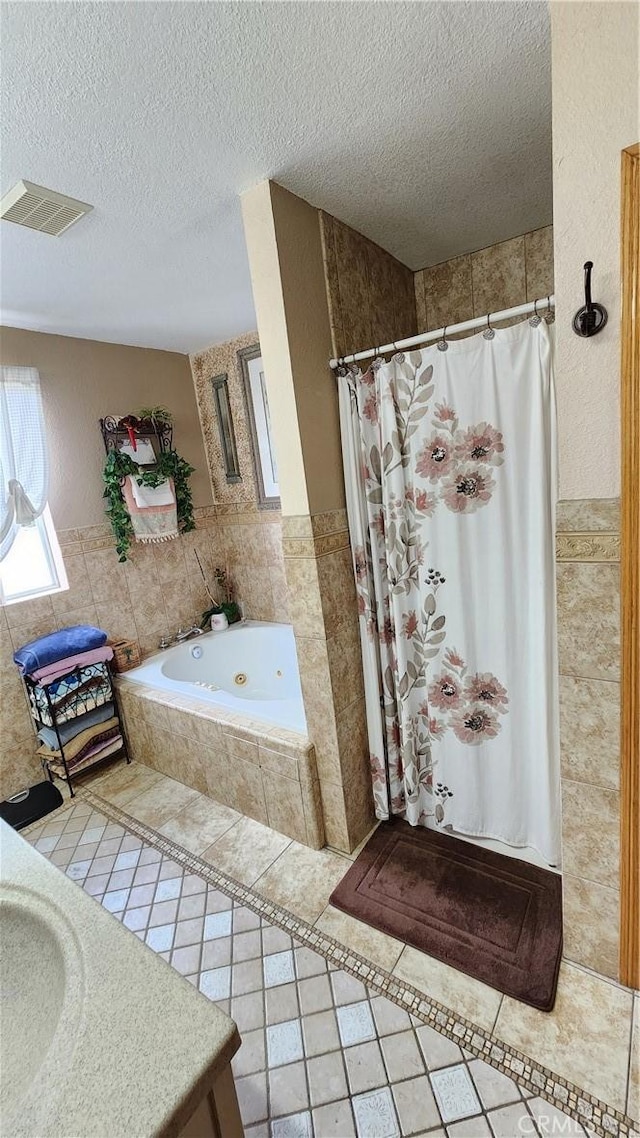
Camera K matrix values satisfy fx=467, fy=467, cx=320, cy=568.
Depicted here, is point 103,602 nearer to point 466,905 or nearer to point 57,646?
point 57,646

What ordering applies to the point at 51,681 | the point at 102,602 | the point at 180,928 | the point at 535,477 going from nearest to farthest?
1. the point at 535,477
2. the point at 180,928
3. the point at 51,681
4. the point at 102,602

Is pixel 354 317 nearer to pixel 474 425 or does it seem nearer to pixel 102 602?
pixel 474 425

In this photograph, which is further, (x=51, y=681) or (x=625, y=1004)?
(x=51, y=681)

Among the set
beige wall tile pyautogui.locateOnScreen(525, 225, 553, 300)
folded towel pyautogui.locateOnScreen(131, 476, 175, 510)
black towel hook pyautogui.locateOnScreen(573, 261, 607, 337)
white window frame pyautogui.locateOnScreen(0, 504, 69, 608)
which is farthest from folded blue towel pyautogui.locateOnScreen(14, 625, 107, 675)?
beige wall tile pyautogui.locateOnScreen(525, 225, 553, 300)

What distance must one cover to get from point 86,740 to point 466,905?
1949mm

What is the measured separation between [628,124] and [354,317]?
40.1 inches

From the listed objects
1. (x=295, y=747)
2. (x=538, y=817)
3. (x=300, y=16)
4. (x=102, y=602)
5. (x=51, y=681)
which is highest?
(x=300, y=16)

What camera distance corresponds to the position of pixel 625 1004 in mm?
1276

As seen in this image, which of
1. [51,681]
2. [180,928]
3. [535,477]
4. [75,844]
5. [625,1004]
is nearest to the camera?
[625,1004]

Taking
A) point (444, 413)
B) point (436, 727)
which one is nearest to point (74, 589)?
point (436, 727)

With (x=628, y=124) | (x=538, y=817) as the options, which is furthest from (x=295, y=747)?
(x=628, y=124)

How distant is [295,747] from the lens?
184cm

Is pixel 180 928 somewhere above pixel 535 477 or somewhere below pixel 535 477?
below

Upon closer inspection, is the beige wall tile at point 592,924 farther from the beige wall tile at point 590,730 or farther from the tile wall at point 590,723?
the beige wall tile at point 590,730
